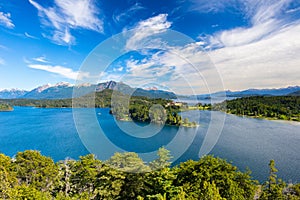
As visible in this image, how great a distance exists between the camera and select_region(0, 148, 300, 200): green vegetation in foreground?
6715mm

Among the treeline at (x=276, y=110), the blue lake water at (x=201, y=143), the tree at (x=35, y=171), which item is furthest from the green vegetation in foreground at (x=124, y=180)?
the treeline at (x=276, y=110)

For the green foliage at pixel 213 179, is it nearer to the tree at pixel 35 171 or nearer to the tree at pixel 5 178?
the tree at pixel 35 171

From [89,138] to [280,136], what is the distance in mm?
31558

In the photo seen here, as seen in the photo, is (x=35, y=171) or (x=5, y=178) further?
(x=35, y=171)

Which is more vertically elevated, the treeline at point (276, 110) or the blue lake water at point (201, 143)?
the treeline at point (276, 110)

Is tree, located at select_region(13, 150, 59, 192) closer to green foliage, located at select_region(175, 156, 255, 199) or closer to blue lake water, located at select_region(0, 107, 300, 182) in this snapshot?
blue lake water, located at select_region(0, 107, 300, 182)

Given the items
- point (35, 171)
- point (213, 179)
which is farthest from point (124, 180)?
point (35, 171)

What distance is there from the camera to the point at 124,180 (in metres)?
8.38

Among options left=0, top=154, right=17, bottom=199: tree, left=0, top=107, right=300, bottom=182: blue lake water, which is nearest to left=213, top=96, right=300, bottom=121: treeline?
left=0, top=107, right=300, bottom=182: blue lake water

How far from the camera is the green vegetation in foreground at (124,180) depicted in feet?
22.0

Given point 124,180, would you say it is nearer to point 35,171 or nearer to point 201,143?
point 35,171

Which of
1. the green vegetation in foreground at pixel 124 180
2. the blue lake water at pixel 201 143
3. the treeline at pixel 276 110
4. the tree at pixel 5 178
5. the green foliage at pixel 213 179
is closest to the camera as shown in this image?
the green vegetation in foreground at pixel 124 180

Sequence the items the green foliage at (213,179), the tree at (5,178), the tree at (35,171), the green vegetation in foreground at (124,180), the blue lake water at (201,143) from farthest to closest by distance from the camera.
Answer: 1. the blue lake water at (201,143)
2. the tree at (35,171)
3. the green foliage at (213,179)
4. the tree at (5,178)
5. the green vegetation in foreground at (124,180)

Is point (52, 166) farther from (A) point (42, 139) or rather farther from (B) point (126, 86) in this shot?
(A) point (42, 139)
